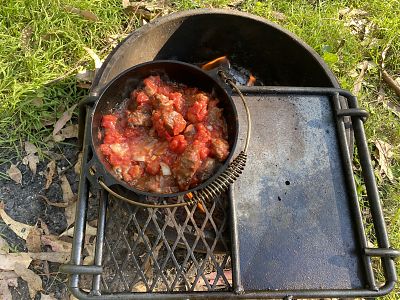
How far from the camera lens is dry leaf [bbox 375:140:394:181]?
3701 mm

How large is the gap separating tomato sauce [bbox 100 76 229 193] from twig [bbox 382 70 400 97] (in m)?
2.23

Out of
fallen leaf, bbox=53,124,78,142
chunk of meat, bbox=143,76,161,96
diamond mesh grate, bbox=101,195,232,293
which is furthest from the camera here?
fallen leaf, bbox=53,124,78,142

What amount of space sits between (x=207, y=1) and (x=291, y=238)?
252 centimetres

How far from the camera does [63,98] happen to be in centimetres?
357

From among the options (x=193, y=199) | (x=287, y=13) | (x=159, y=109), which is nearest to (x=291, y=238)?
(x=193, y=199)

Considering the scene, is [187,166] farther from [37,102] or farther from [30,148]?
[37,102]

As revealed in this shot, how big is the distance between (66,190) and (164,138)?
3.77 feet

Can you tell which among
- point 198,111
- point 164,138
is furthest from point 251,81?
point 164,138

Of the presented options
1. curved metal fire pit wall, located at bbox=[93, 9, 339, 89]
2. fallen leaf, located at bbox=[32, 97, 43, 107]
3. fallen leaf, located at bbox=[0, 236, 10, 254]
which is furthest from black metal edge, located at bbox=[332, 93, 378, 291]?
fallen leaf, located at bbox=[0, 236, 10, 254]

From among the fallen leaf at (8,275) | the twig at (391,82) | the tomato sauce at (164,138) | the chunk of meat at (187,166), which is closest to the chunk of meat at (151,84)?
the tomato sauce at (164,138)

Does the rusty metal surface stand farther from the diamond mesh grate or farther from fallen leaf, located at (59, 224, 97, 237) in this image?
fallen leaf, located at (59, 224, 97, 237)

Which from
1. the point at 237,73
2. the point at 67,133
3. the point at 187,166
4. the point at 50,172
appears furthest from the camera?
the point at 237,73

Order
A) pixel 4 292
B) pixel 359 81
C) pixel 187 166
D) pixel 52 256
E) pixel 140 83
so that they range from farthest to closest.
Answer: pixel 359 81 < pixel 52 256 < pixel 4 292 < pixel 140 83 < pixel 187 166

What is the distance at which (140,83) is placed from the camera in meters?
2.76
